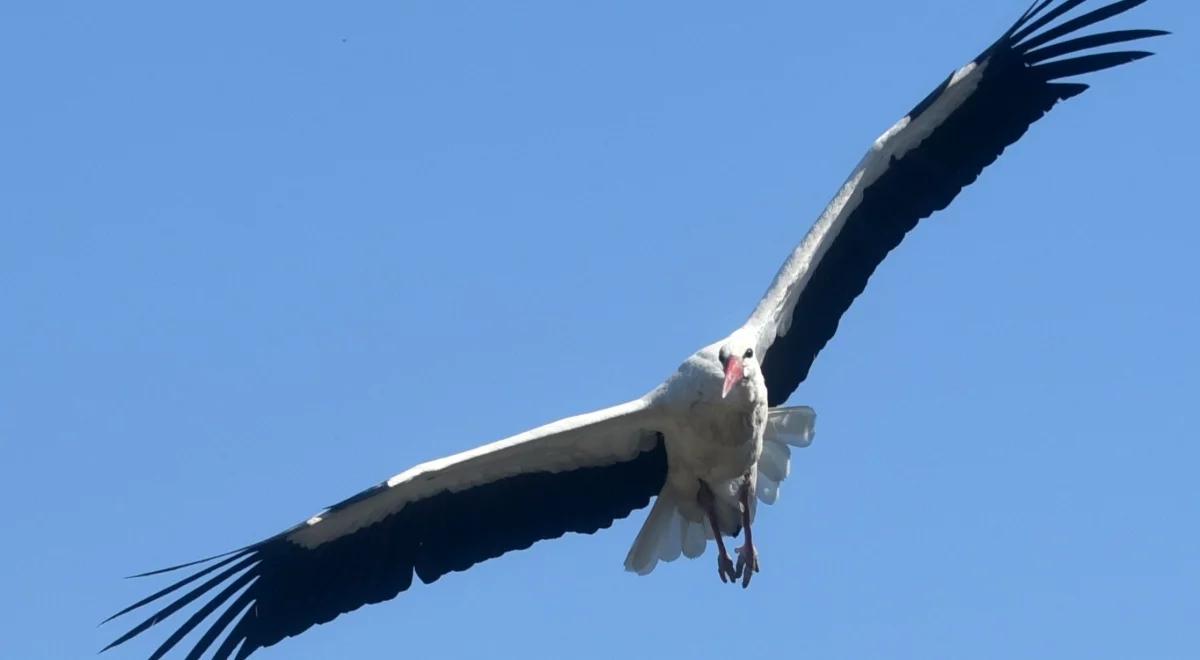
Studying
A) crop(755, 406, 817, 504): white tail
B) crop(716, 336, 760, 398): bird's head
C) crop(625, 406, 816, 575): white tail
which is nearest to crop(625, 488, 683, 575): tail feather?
crop(625, 406, 816, 575): white tail

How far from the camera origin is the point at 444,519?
29.3ft

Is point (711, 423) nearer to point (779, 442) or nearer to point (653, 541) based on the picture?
point (779, 442)

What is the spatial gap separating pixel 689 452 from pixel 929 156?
1752 mm

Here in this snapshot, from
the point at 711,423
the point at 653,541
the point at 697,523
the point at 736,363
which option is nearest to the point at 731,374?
the point at 736,363

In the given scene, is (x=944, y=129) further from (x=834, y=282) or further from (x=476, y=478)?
(x=476, y=478)

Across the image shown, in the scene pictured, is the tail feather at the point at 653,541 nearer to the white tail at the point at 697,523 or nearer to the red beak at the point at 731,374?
the white tail at the point at 697,523

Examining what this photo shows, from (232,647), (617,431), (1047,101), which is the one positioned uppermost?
(1047,101)

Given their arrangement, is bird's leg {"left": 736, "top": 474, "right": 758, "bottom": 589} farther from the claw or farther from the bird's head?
the bird's head

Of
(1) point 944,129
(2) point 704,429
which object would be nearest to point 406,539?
(2) point 704,429

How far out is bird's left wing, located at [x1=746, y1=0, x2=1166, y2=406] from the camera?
9.06 meters

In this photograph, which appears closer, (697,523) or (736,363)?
(736,363)

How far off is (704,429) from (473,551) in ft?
4.09

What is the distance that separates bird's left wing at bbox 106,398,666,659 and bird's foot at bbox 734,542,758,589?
47 cm

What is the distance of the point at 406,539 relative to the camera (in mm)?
8914
